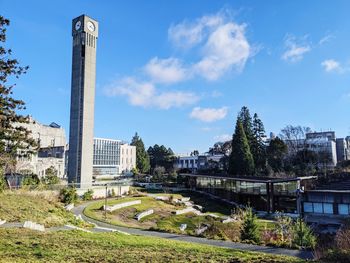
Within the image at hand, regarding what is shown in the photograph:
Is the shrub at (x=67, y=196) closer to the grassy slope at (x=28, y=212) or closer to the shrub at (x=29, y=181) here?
the shrub at (x=29, y=181)

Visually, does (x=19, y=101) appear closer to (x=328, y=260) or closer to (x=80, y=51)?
(x=328, y=260)

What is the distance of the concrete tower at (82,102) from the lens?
135ft

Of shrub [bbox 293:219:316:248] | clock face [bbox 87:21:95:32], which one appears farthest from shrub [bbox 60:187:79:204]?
clock face [bbox 87:21:95:32]

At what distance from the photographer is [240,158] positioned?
180 feet

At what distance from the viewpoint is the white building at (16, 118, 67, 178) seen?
51.0 meters

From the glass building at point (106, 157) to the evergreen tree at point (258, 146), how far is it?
40.8 metres

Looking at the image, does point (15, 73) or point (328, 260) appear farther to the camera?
point (15, 73)

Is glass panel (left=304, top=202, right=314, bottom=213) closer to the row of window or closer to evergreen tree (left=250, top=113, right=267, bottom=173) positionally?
the row of window

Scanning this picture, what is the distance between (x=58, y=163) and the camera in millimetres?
60031

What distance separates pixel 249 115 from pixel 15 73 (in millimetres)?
59695

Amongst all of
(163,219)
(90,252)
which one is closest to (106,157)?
(163,219)

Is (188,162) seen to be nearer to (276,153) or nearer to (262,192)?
(276,153)

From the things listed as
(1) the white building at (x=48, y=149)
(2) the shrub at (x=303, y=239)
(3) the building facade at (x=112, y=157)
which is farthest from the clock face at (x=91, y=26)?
(3) the building facade at (x=112, y=157)

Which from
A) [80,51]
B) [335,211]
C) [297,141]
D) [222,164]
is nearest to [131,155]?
[222,164]
